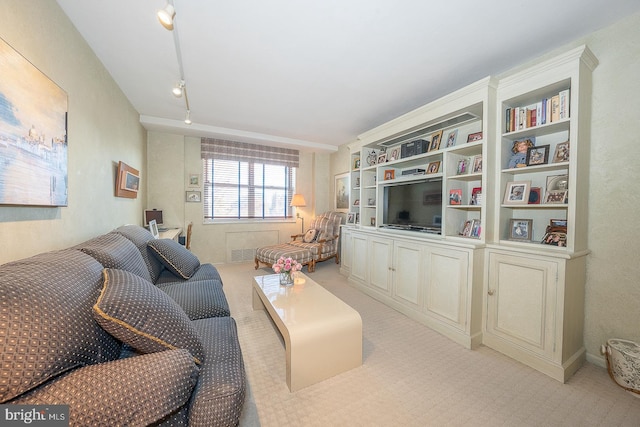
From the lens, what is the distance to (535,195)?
6.52ft

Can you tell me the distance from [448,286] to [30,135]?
10.3ft

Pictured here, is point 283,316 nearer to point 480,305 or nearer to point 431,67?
point 480,305

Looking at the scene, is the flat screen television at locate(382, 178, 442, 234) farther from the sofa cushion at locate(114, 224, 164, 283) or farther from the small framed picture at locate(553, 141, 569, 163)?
the sofa cushion at locate(114, 224, 164, 283)

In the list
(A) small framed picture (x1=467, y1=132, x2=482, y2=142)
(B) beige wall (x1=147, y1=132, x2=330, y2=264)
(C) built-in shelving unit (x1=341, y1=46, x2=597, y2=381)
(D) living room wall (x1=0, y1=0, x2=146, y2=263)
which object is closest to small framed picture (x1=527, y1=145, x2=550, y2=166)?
(C) built-in shelving unit (x1=341, y1=46, x2=597, y2=381)

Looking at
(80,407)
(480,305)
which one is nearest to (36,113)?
(80,407)

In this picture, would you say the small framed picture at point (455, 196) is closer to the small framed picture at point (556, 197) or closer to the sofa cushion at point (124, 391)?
the small framed picture at point (556, 197)

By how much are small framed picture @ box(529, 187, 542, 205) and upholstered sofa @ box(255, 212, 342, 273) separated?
119 inches

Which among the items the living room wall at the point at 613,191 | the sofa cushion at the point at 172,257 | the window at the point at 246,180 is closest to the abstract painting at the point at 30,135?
the sofa cushion at the point at 172,257

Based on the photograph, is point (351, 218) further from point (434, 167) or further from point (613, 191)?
point (613, 191)

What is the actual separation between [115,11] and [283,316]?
242cm

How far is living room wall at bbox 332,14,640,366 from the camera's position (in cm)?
164

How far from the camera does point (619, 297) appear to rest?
1711mm

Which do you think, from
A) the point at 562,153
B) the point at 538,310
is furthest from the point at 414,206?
the point at 538,310

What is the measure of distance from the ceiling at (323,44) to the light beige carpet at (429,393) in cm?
252
